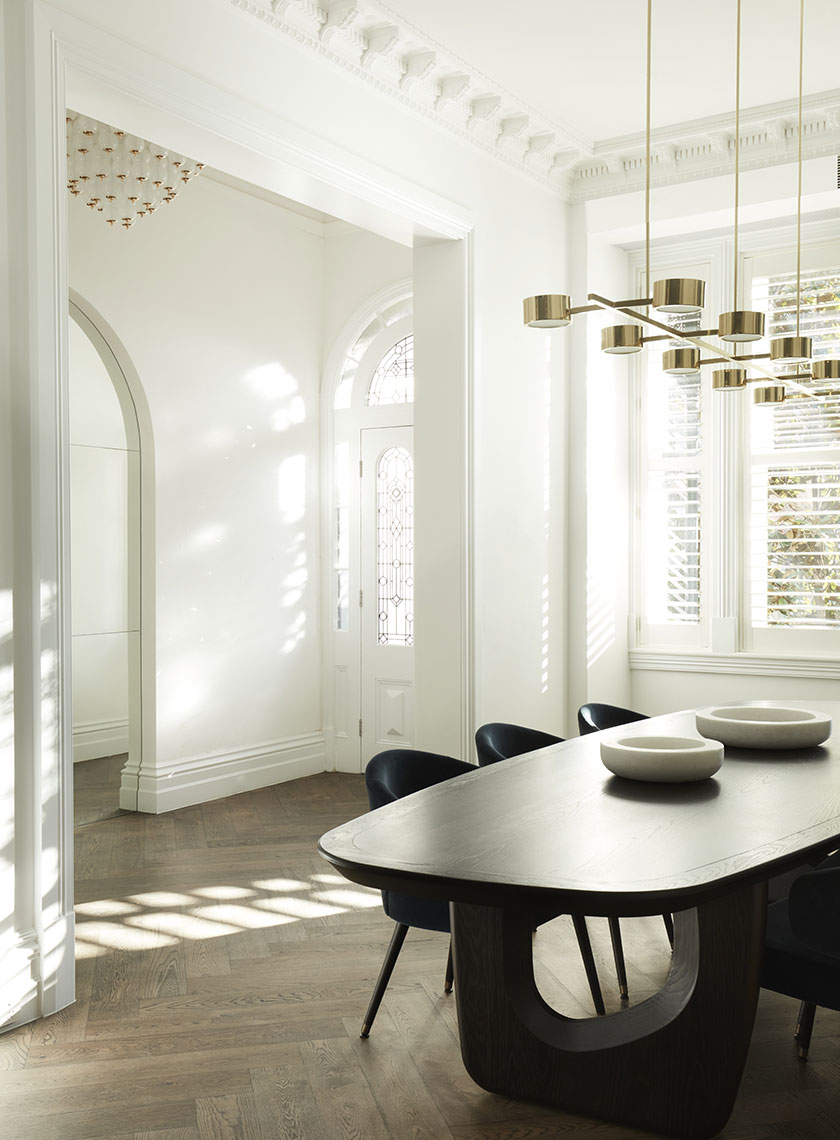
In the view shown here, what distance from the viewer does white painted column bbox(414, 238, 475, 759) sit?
17.5ft

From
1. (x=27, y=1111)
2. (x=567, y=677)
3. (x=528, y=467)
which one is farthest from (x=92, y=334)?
(x=27, y=1111)

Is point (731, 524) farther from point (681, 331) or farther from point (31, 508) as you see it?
point (31, 508)

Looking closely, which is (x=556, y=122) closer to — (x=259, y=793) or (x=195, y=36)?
(x=195, y=36)

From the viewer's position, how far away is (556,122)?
5.59 meters

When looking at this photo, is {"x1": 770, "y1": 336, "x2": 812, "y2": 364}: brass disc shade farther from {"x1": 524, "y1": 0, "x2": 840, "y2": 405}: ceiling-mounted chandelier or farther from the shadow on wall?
the shadow on wall

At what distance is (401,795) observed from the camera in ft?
11.4

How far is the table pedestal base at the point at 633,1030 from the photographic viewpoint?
8.46 feet

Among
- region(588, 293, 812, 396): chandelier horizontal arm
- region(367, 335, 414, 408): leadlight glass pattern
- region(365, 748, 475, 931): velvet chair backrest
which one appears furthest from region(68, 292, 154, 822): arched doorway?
region(588, 293, 812, 396): chandelier horizontal arm

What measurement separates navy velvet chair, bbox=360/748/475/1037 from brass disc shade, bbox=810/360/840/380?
80.0 inches

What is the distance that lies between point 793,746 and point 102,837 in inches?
140

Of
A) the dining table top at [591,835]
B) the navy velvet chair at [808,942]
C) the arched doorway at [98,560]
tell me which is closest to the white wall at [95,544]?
the arched doorway at [98,560]

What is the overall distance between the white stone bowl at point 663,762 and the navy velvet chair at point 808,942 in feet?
1.40

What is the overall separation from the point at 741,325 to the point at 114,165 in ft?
8.40

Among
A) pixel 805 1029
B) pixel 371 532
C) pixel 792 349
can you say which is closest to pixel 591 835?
pixel 805 1029
